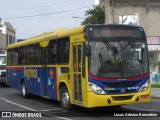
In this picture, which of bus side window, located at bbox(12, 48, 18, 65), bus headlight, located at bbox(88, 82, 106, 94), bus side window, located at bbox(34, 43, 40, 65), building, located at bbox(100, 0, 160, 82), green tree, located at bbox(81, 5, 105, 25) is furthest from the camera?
green tree, located at bbox(81, 5, 105, 25)

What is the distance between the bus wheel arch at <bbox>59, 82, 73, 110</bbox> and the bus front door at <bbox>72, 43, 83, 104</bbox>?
661 millimetres

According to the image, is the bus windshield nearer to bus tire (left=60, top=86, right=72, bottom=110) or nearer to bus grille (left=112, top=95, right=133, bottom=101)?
bus grille (left=112, top=95, right=133, bottom=101)

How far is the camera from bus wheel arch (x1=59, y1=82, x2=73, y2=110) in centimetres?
1459

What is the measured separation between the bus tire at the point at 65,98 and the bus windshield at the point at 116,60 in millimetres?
2121

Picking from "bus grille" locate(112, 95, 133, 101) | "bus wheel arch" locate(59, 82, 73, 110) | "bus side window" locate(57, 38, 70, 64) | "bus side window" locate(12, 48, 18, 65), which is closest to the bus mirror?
"bus grille" locate(112, 95, 133, 101)

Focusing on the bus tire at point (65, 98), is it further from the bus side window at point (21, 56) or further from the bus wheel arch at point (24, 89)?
the bus side window at point (21, 56)

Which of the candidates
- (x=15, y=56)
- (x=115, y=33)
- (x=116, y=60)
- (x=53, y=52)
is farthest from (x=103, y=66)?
(x=15, y=56)

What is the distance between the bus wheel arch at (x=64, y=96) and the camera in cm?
1459

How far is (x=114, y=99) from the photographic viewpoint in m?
13.0

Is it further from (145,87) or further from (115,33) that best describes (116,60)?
(145,87)

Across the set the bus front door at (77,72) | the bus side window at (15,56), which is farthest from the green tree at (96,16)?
the bus front door at (77,72)

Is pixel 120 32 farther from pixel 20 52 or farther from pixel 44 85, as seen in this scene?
pixel 20 52

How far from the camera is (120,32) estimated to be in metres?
13.5

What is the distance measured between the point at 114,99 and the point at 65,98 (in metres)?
2.47
